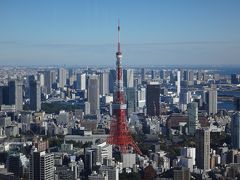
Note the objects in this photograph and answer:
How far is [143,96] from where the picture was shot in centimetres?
1366

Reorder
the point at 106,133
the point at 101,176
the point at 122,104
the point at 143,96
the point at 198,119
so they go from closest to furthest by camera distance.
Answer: the point at 101,176 → the point at 122,104 → the point at 106,133 → the point at 198,119 → the point at 143,96

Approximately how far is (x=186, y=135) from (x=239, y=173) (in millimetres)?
3236

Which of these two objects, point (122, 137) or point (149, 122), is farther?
point (149, 122)

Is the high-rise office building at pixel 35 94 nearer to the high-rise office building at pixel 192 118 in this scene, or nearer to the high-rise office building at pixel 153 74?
the high-rise office building at pixel 153 74

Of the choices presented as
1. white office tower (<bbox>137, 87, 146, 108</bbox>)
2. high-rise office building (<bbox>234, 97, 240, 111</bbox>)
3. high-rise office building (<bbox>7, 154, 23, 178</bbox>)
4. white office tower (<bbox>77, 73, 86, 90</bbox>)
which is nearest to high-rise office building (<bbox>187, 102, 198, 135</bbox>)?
high-rise office building (<bbox>234, 97, 240, 111</bbox>)

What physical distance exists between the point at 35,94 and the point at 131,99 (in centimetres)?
273

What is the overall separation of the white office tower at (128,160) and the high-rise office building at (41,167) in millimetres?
1119

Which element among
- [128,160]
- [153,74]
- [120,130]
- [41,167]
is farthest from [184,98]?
[41,167]

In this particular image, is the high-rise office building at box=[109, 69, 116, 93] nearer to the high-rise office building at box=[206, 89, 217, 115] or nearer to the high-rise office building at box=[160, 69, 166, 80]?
the high-rise office building at box=[160, 69, 166, 80]

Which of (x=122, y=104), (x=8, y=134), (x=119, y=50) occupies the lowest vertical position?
(x=8, y=134)

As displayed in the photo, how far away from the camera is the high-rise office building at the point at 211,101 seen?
43.3 ft

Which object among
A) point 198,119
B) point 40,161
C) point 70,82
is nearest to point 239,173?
point 40,161

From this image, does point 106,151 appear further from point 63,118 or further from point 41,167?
point 63,118

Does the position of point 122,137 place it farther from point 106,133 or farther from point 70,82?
point 70,82
